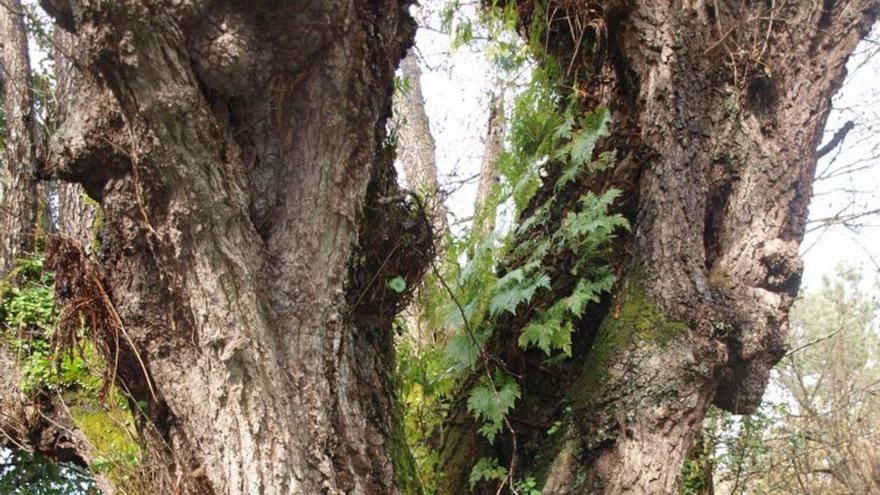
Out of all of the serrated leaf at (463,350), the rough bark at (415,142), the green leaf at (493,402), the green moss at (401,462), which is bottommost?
the green moss at (401,462)

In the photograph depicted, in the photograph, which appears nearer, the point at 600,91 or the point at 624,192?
the point at 624,192

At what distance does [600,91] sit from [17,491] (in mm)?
6840

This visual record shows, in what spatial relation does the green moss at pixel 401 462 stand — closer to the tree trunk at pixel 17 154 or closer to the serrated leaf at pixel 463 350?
the serrated leaf at pixel 463 350

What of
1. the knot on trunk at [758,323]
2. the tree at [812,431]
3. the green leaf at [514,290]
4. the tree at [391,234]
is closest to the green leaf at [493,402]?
the tree at [391,234]

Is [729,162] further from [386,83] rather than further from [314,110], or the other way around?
[314,110]

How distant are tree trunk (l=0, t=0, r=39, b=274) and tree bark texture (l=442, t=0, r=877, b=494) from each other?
707 cm

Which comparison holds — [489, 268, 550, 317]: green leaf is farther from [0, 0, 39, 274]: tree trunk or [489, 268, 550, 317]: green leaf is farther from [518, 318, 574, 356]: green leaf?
[0, 0, 39, 274]: tree trunk

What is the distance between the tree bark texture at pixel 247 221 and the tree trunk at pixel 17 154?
22.1ft

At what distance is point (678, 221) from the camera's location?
362 centimetres

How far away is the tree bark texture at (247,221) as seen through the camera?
2543 millimetres

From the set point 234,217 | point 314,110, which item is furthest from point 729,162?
point 234,217

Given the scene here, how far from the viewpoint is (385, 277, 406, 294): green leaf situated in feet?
10.6

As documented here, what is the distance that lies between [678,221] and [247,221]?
→ 218 centimetres

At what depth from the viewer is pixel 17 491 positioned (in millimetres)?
7016
